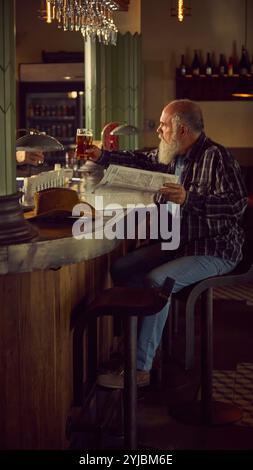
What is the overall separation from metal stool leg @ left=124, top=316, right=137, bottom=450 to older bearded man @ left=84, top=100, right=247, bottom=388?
0.51 meters

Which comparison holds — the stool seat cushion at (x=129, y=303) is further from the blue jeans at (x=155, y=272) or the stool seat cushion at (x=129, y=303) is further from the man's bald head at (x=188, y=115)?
the man's bald head at (x=188, y=115)

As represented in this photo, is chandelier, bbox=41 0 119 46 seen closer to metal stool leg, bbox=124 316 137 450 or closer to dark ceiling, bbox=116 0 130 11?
dark ceiling, bbox=116 0 130 11

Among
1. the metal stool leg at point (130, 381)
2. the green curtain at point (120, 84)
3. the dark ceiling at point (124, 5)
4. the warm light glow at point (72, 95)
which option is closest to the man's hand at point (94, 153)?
the metal stool leg at point (130, 381)

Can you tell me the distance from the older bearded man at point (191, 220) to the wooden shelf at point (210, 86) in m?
5.98

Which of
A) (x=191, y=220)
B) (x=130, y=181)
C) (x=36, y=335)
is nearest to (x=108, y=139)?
(x=191, y=220)

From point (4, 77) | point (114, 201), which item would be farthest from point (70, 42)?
point (4, 77)

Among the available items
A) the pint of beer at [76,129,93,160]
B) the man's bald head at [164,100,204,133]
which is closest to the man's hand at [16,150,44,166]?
the pint of beer at [76,129,93,160]

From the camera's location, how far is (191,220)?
3811 millimetres

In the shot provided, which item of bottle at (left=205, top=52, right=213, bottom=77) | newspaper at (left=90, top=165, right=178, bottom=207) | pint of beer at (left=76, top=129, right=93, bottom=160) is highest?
bottle at (left=205, top=52, right=213, bottom=77)

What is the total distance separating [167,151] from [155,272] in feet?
2.77

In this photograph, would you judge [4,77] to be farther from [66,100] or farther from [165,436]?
[66,100]

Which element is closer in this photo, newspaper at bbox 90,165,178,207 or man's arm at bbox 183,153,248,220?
Answer: newspaper at bbox 90,165,178,207

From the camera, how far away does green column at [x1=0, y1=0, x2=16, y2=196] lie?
2.64m

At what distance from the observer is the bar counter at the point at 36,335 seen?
2.60 m
